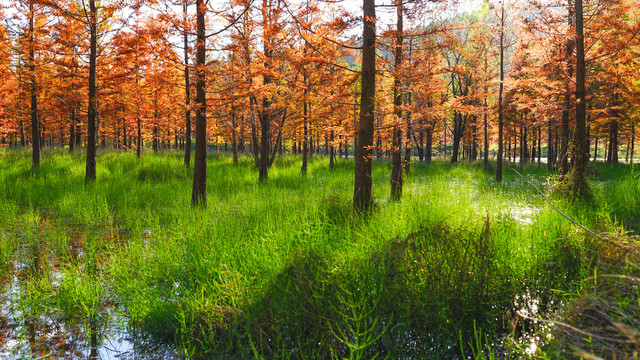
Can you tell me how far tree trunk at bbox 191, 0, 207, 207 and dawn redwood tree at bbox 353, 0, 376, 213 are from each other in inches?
133

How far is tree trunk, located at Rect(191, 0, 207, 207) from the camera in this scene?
23.5 feet

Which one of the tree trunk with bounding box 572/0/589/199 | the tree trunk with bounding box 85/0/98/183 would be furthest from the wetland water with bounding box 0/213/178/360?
the tree trunk with bounding box 572/0/589/199

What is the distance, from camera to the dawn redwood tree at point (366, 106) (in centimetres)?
602

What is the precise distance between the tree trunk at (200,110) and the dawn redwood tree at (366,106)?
3388 millimetres

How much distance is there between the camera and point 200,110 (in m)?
7.38

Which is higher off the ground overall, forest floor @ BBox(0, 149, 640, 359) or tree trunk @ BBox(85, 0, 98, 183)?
tree trunk @ BBox(85, 0, 98, 183)

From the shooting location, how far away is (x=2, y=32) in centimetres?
1234

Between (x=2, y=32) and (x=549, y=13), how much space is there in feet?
64.3

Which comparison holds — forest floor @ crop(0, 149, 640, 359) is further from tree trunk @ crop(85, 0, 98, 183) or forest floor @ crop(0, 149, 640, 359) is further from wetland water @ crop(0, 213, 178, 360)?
tree trunk @ crop(85, 0, 98, 183)

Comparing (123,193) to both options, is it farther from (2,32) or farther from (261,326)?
(2,32)

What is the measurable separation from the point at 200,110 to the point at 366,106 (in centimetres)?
379

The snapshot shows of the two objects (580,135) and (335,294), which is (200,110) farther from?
(580,135)

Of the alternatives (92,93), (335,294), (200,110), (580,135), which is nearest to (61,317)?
(335,294)

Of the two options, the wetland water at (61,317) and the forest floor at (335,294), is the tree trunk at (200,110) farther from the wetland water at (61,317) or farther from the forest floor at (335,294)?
the wetland water at (61,317)
